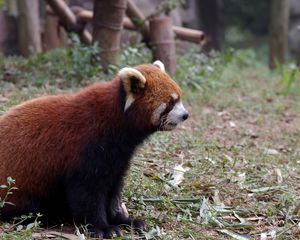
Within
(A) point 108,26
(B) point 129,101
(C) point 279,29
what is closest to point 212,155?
(B) point 129,101

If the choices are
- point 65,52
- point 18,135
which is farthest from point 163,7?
point 18,135

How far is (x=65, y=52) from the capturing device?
9.29m

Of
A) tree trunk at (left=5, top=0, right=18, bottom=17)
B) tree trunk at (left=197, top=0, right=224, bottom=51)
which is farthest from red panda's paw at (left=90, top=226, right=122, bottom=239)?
tree trunk at (left=197, top=0, right=224, bottom=51)

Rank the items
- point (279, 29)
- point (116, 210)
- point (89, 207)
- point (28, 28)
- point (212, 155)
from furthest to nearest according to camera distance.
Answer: point (279, 29)
point (28, 28)
point (212, 155)
point (116, 210)
point (89, 207)

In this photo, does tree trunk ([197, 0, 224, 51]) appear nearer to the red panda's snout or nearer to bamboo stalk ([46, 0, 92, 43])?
bamboo stalk ([46, 0, 92, 43])

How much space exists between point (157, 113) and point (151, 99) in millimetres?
100

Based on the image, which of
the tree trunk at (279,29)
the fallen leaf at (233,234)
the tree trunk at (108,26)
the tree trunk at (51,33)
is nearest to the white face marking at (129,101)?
the fallen leaf at (233,234)

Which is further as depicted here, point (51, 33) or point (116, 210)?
point (51, 33)

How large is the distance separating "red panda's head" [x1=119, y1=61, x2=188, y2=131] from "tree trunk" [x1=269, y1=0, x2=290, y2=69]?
30.4 ft

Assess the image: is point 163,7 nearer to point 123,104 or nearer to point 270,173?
point 270,173

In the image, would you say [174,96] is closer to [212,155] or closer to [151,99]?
[151,99]

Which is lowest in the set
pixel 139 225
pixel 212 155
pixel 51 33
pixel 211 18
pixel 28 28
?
pixel 211 18

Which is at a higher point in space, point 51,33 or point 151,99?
point 151,99

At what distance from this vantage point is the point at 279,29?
1346 cm
